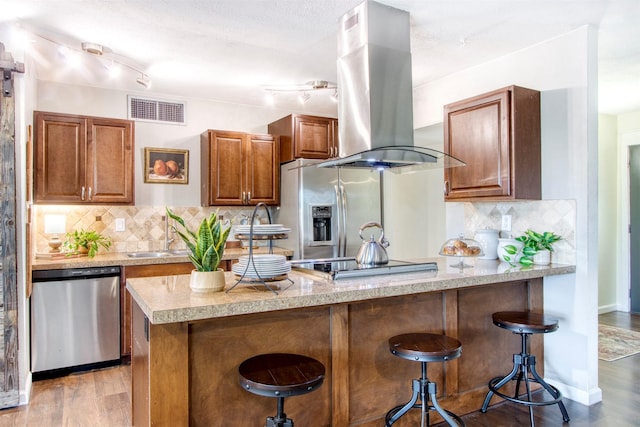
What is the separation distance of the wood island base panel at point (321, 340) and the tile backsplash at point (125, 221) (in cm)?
207

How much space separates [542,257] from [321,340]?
5.80ft

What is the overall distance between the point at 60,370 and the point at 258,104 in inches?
124

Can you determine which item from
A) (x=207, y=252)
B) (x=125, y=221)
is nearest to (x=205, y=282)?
(x=207, y=252)

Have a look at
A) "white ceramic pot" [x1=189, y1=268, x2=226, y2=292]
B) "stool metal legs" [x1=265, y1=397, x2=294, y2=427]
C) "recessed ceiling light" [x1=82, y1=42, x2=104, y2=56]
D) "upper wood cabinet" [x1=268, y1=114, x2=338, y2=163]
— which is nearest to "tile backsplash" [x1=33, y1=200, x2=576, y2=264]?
"upper wood cabinet" [x1=268, y1=114, x2=338, y2=163]

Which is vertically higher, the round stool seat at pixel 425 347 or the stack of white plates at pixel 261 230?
the stack of white plates at pixel 261 230

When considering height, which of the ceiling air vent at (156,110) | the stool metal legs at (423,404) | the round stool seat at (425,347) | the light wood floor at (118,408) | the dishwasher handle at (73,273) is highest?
the ceiling air vent at (156,110)

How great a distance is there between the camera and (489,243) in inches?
132

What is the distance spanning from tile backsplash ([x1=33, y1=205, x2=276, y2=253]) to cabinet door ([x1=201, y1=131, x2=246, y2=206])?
0.28m

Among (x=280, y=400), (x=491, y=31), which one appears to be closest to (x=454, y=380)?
(x=280, y=400)

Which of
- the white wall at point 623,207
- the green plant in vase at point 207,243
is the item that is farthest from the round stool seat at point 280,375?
the white wall at point 623,207

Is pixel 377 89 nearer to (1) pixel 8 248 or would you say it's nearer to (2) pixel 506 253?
(2) pixel 506 253

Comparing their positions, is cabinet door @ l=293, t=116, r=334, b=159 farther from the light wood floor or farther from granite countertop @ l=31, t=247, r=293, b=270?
the light wood floor

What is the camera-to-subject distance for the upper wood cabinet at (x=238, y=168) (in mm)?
4305

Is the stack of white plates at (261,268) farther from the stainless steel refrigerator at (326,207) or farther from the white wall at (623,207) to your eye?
the white wall at (623,207)
